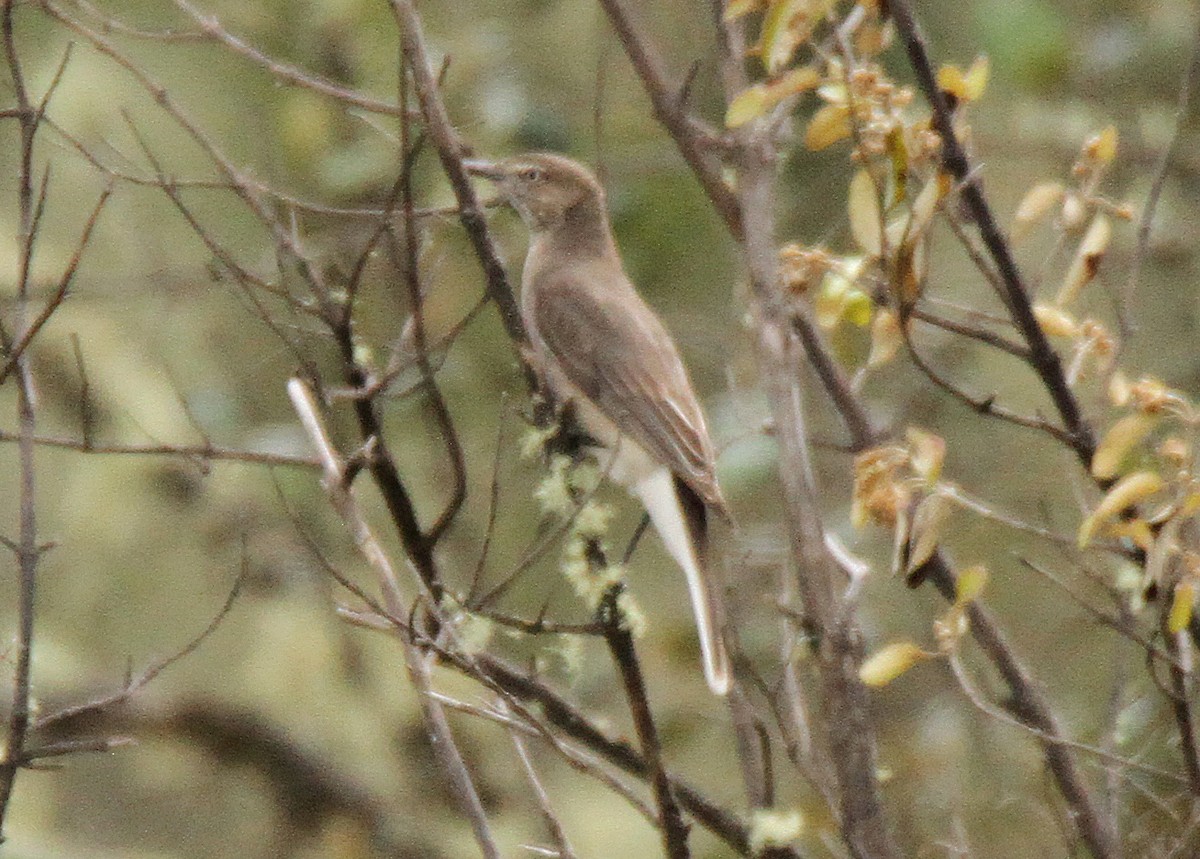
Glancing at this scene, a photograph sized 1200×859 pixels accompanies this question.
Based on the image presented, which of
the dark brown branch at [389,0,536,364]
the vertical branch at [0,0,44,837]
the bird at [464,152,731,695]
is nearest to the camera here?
the vertical branch at [0,0,44,837]

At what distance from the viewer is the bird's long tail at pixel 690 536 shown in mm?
4324

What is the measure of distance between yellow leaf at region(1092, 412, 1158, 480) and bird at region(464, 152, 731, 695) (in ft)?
5.26

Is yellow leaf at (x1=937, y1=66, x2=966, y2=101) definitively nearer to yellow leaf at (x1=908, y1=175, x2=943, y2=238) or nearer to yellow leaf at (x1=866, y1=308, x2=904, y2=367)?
yellow leaf at (x1=908, y1=175, x2=943, y2=238)

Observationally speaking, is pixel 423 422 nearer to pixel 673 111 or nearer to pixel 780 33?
pixel 673 111

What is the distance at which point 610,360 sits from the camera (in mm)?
5352

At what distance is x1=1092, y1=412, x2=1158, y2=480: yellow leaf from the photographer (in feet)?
9.48

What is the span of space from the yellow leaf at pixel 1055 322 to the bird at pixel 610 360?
4.66 ft

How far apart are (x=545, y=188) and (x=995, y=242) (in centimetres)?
292

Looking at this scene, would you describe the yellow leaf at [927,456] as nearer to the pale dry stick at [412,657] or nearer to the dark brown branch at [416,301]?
the dark brown branch at [416,301]

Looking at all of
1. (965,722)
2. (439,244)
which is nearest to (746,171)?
(439,244)

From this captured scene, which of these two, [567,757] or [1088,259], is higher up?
[1088,259]

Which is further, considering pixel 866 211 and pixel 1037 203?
pixel 1037 203

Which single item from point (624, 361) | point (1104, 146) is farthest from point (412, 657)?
point (624, 361)

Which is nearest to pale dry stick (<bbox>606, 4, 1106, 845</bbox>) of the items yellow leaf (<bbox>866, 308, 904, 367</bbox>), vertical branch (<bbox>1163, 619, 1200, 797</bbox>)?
vertical branch (<bbox>1163, 619, 1200, 797</bbox>)
